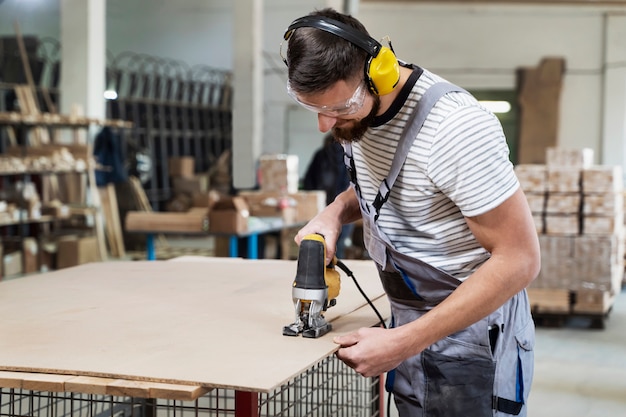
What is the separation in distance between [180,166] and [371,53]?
13443mm

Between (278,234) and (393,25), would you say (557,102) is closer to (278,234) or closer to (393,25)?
(393,25)

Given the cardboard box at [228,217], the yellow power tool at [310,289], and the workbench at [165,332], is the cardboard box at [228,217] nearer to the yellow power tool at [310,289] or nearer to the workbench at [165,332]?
the workbench at [165,332]

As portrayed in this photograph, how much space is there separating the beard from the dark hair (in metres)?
0.14

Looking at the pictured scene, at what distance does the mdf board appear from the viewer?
1.87m

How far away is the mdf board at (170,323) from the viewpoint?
1866 millimetres

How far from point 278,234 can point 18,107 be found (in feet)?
14.2

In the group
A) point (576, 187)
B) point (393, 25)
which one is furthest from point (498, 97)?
point (576, 187)

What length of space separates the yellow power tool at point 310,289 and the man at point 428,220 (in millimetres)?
167

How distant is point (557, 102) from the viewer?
15.0 m

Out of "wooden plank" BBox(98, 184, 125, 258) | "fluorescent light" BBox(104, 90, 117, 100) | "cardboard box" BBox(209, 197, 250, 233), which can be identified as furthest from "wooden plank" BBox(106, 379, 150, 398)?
"fluorescent light" BBox(104, 90, 117, 100)

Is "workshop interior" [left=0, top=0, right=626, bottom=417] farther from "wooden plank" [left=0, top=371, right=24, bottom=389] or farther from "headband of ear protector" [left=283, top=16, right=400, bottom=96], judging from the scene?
"headband of ear protector" [left=283, top=16, right=400, bottom=96]

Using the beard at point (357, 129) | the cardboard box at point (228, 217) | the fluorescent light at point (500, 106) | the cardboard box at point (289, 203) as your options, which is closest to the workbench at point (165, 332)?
the beard at point (357, 129)

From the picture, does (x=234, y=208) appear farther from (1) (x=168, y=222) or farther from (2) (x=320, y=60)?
(2) (x=320, y=60)

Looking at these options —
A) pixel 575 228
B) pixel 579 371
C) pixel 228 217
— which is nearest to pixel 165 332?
pixel 579 371
